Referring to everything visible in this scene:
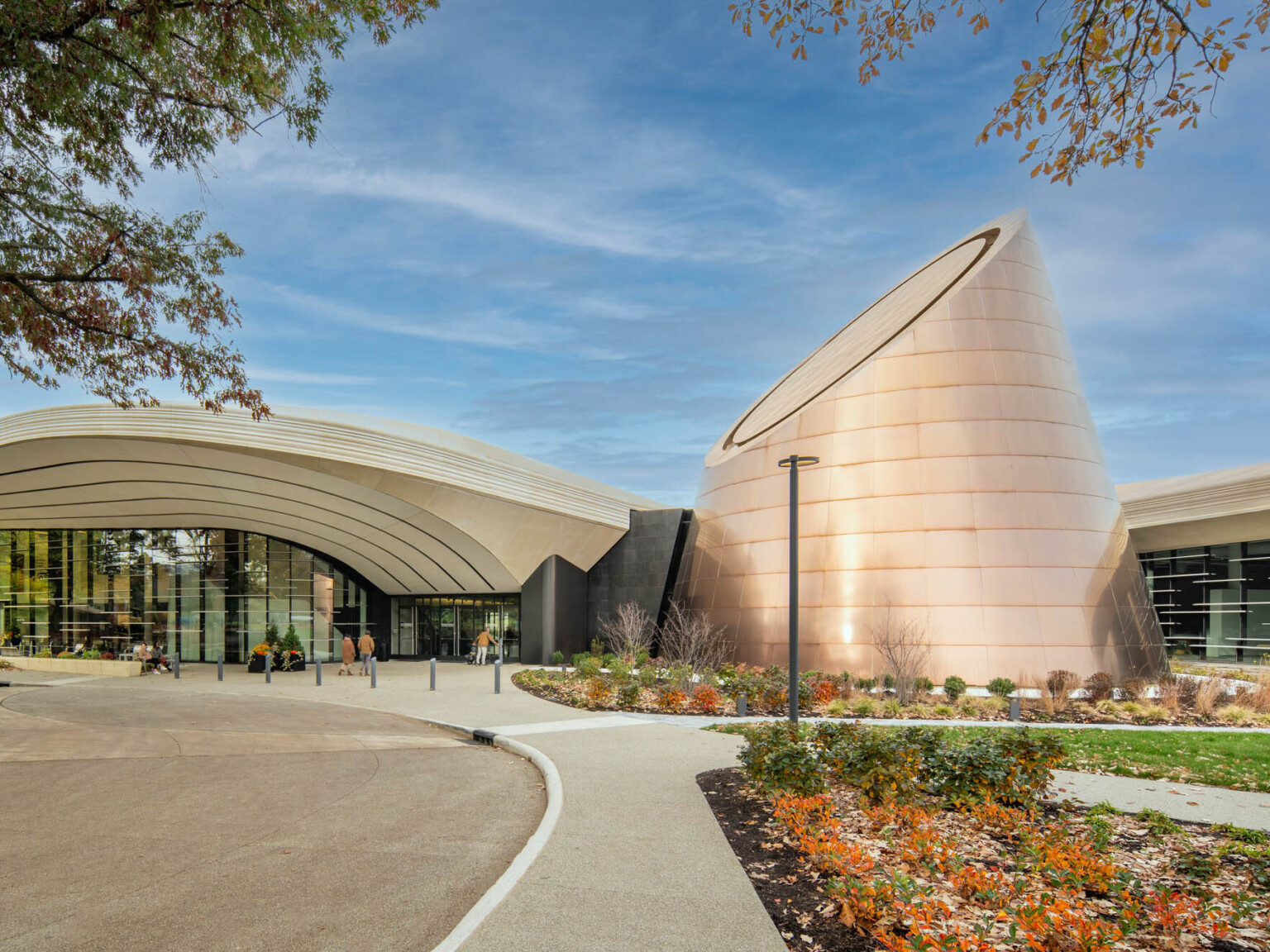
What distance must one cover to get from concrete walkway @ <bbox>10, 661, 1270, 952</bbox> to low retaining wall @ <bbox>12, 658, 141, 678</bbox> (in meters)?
18.3

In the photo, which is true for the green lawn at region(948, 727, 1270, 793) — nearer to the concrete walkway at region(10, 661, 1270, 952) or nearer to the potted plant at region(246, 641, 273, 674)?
the concrete walkway at region(10, 661, 1270, 952)

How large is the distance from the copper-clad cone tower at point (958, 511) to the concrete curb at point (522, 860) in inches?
513

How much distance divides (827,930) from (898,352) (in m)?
21.9

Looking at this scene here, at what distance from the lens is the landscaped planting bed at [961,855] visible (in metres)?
5.09

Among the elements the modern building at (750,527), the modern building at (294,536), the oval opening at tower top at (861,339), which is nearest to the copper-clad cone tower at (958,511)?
the modern building at (750,527)

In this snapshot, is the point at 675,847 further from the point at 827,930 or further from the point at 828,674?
the point at 828,674

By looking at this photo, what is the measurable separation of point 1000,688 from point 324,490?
861 inches

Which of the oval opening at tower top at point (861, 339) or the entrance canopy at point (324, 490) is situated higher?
the oval opening at tower top at point (861, 339)

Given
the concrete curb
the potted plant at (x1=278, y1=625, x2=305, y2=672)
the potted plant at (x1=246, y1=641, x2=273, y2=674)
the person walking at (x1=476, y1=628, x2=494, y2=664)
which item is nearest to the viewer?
the concrete curb

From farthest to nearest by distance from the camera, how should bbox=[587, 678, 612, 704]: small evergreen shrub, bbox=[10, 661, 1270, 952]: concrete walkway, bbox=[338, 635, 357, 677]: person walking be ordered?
bbox=[338, 635, 357, 677]: person walking
bbox=[587, 678, 612, 704]: small evergreen shrub
bbox=[10, 661, 1270, 952]: concrete walkway

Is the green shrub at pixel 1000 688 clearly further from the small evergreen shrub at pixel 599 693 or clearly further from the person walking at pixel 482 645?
the person walking at pixel 482 645

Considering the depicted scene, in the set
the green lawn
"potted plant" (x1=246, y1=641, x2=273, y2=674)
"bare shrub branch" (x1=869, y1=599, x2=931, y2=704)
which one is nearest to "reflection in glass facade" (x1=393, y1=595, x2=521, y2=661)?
"potted plant" (x1=246, y1=641, x2=273, y2=674)

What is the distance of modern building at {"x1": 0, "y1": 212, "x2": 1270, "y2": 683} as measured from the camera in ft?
74.0

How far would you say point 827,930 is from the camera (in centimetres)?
543
